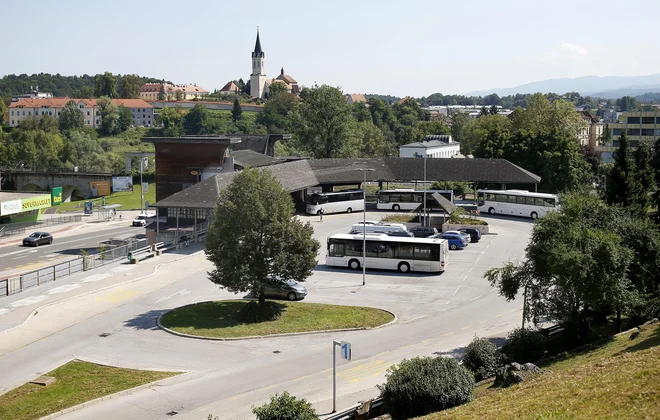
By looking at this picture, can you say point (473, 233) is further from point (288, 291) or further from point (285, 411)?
point (285, 411)

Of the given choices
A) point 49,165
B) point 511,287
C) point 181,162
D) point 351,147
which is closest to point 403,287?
point 511,287

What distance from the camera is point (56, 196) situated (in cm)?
10156

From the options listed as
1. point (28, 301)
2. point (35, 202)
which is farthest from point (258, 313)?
point (35, 202)

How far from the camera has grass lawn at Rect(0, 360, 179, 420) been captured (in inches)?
1032

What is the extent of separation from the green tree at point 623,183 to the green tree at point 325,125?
45.9m

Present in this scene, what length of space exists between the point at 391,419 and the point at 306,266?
15509 mm

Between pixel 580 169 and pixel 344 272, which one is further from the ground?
pixel 580 169

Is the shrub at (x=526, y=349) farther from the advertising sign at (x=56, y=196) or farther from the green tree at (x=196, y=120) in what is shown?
the green tree at (x=196, y=120)

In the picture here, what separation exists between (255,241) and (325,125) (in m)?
61.0

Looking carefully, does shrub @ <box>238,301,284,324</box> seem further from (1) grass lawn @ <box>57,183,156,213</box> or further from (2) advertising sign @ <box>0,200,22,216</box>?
(1) grass lawn @ <box>57,183,156,213</box>

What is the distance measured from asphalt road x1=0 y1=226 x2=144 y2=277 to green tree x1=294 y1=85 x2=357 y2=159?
105 feet

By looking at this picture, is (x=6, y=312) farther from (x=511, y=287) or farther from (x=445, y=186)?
(x=445, y=186)

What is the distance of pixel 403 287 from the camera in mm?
44250

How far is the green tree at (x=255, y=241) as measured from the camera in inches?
1471
